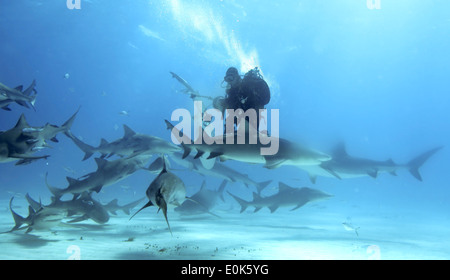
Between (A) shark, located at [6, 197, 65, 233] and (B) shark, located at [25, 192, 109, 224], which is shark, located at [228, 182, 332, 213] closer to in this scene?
(B) shark, located at [25, 192, 109, 224]

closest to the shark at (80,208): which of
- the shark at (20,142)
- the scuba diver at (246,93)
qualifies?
the shark at (20,142)

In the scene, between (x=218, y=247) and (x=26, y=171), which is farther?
(x=26, y=171)

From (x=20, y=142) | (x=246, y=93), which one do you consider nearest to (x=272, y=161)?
(x=246, y=93)

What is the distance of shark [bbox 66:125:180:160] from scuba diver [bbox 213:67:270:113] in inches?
65.5

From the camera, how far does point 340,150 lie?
44.6 ft

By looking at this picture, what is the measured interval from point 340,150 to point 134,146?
424 inches

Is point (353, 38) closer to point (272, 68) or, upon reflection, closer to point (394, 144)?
point (272, 68)

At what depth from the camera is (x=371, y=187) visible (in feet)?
311

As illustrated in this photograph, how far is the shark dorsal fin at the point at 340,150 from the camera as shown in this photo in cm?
1338

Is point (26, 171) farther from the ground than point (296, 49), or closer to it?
closer to it

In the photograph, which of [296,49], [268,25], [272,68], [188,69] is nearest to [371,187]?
[272,68]
